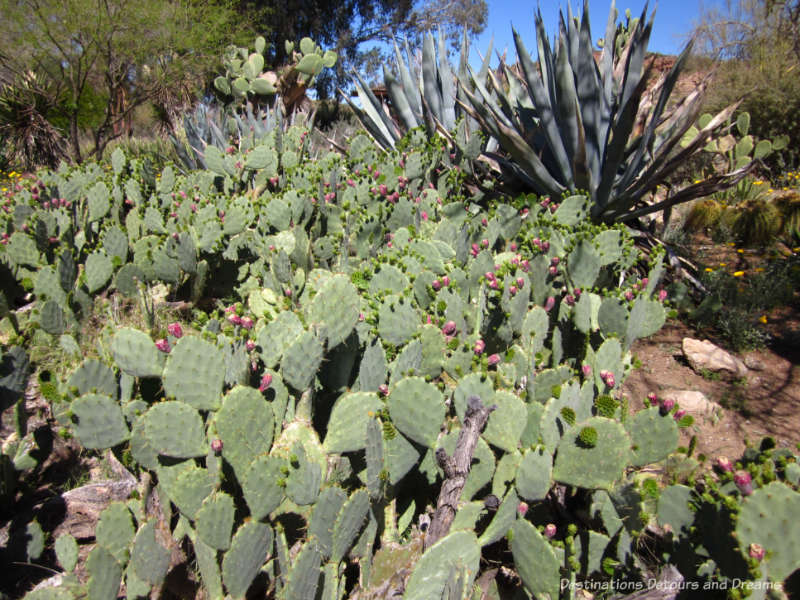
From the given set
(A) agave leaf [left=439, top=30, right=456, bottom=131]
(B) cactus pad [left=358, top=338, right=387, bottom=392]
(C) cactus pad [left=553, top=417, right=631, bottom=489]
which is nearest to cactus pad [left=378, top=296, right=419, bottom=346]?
(B) cactus pad [left=358, top=338, right=387, bottom=392]

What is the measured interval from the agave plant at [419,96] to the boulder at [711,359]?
10.1 ft

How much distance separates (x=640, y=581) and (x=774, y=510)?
464 mm

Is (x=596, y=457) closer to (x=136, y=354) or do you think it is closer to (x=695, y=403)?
(x=136, y=354)

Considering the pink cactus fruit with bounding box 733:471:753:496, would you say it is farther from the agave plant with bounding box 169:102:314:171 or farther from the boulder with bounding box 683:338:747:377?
the agave plant with bounding box 169:102:314:171

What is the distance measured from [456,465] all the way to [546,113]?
385 cm

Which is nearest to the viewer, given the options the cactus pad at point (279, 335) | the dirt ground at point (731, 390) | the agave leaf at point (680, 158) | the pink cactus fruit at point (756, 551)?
the pink cactus fruit at point (756, 551)

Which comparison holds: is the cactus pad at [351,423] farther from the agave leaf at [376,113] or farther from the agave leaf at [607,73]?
the agave leaf at [376,113]

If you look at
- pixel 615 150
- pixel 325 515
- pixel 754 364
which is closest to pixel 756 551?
pixel 325 515

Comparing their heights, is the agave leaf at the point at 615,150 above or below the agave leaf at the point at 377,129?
below

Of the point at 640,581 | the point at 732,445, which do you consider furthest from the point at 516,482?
the point at 732,445

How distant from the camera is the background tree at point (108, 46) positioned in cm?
1084

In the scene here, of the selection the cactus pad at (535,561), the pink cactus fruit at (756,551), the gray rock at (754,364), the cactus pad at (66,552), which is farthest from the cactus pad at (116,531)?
the gray rock at (754,364)

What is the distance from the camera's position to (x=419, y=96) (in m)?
6.04

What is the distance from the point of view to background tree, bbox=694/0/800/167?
1080cm
